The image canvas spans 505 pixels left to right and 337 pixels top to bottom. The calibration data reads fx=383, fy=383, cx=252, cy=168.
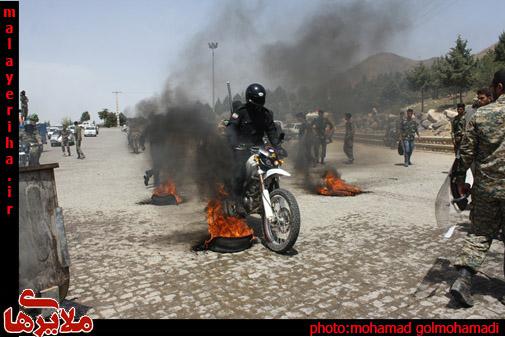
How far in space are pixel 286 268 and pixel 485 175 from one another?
7.15 ft

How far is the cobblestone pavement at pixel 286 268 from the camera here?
11.0 feet

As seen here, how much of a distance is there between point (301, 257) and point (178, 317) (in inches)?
73.3

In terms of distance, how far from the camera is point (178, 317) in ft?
10.6

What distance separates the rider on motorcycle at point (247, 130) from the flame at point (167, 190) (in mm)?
3000

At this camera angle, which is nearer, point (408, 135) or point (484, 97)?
point (484, 97)

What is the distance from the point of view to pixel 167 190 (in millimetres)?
8359

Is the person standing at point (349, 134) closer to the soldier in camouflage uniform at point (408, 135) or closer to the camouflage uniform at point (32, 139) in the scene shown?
the soldier in camouflage uniform at point (408, 135)

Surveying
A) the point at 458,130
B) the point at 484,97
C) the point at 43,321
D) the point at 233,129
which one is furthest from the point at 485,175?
the point at 458,130

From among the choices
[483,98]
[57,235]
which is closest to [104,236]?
[57,235]

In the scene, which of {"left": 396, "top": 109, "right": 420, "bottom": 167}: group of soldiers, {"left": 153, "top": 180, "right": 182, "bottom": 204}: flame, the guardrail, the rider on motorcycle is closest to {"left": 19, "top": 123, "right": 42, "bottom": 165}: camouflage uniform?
{"left": 153, "top": 180, "right": 182, "bottom": 204}: flame

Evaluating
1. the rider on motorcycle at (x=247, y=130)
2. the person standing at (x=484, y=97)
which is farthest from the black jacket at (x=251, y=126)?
the person standing at (x=484, y=97)

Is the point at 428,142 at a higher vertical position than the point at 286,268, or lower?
higher

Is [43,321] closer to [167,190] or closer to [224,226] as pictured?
[224,226]

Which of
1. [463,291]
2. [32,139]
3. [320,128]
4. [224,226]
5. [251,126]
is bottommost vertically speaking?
[463,291]
